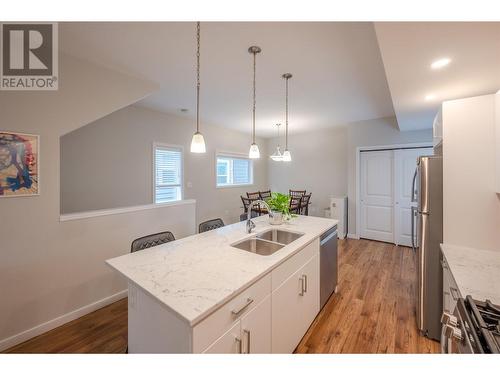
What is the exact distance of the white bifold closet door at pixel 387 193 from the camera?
4.20 metres

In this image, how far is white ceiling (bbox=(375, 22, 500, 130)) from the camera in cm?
111

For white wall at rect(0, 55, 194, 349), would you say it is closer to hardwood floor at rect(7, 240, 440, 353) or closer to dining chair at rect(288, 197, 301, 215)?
hardwood floor at rect(7, 240, 440, 353)

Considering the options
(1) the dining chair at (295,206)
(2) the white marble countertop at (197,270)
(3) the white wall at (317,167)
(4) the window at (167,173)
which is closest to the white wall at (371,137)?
(3) the white wall at (317,167)

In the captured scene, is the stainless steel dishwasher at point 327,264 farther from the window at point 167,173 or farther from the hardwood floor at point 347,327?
the window at point 167,173

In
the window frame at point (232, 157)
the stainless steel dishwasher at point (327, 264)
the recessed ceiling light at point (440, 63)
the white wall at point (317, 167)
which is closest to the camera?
the recessed ceiling light at point (440, 63)

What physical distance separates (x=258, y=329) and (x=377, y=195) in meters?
4.31

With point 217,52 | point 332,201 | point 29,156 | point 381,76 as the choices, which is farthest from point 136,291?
point 332,201

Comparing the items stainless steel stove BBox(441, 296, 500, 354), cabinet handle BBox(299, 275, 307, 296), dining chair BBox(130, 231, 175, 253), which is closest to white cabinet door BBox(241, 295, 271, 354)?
cabinet handle BBox(299, 275, 307, 296)

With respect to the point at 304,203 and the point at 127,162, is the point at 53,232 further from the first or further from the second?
the point at 304,203

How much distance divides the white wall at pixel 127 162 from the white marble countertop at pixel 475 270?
4.11m

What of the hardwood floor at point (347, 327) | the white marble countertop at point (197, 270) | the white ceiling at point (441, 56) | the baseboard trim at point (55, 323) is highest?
the white ceiling at point (441, 56)

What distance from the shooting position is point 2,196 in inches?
67.4
